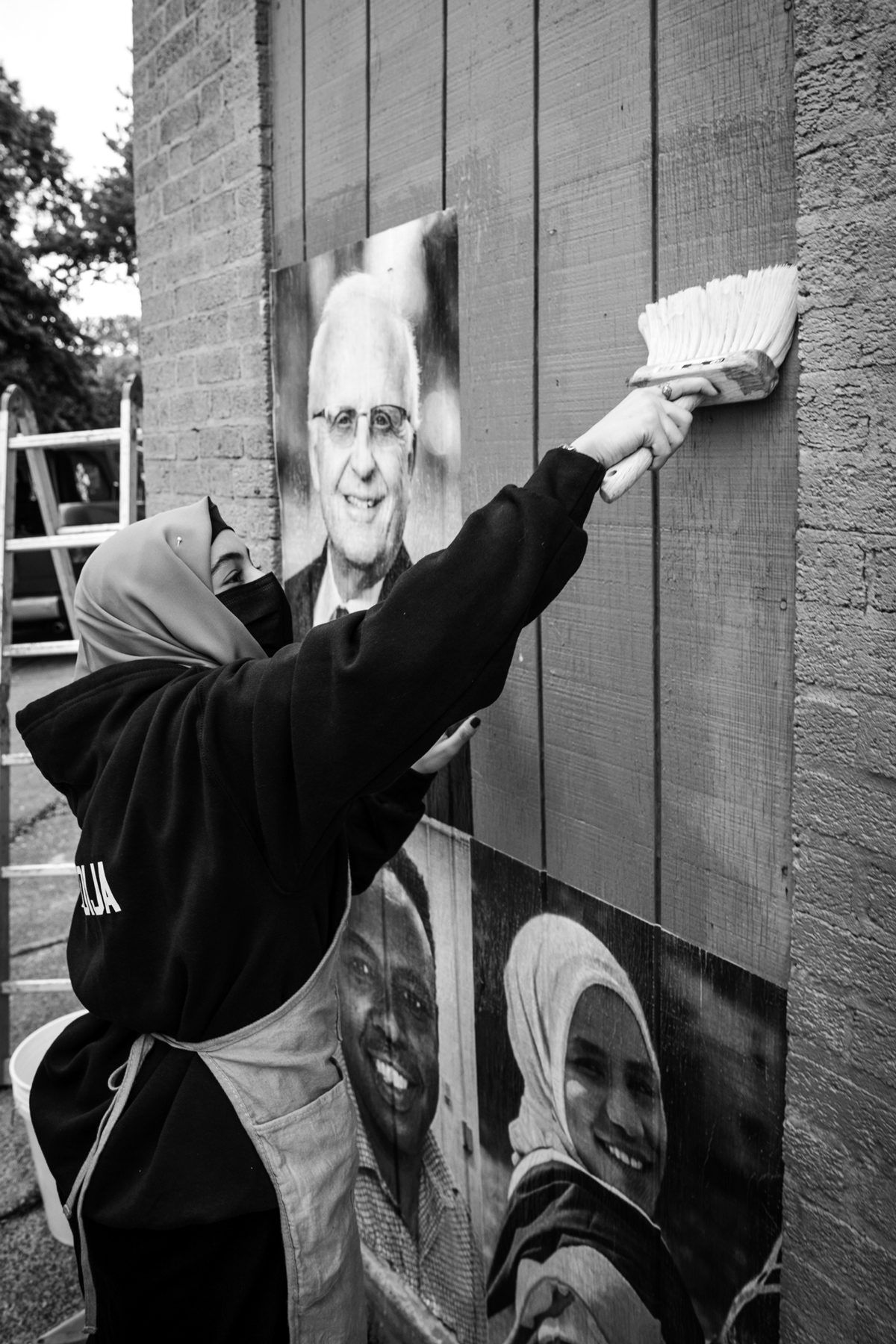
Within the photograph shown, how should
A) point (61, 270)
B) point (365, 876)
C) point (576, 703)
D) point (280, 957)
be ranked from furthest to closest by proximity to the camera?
1. point (61, 270)
2. point (365, 876)
3. point (576, 703)
4. point (280, 957)

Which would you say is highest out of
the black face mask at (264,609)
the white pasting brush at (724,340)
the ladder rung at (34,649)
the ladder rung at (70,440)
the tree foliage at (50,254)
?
the tree foliage at (50,254)

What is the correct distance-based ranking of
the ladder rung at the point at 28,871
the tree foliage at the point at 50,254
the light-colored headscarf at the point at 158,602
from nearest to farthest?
the light-colored headscarf at the point at 158,602 → the ladder rung at the point at 28,871 → the tree foliage at the point at 50,254

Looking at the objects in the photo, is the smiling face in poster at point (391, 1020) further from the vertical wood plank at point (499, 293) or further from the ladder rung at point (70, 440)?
the ladder rung at point (70, 440)

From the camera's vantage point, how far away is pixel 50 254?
24125mm

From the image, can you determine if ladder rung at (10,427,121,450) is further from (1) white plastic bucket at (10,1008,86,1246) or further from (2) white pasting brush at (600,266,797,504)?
(2) white pasting brush at (600,266,797,504)

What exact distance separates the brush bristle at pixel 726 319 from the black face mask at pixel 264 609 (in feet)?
2.39

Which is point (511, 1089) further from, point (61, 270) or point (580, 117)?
point (61, 270)

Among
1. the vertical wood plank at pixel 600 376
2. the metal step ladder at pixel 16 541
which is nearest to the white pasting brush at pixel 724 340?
the vertical wood plank at pixel 600 376

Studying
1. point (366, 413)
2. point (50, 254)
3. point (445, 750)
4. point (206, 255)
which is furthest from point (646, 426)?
point (50, 254)

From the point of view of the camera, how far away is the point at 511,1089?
Result: 216 centimetres

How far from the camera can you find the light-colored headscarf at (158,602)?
1.72 m

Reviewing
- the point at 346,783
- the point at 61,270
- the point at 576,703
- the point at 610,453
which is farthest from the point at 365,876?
the point at 61,270

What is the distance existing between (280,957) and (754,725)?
0.78m

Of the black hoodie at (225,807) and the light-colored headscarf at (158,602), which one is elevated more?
the light-colored headscarf at (158,602)
